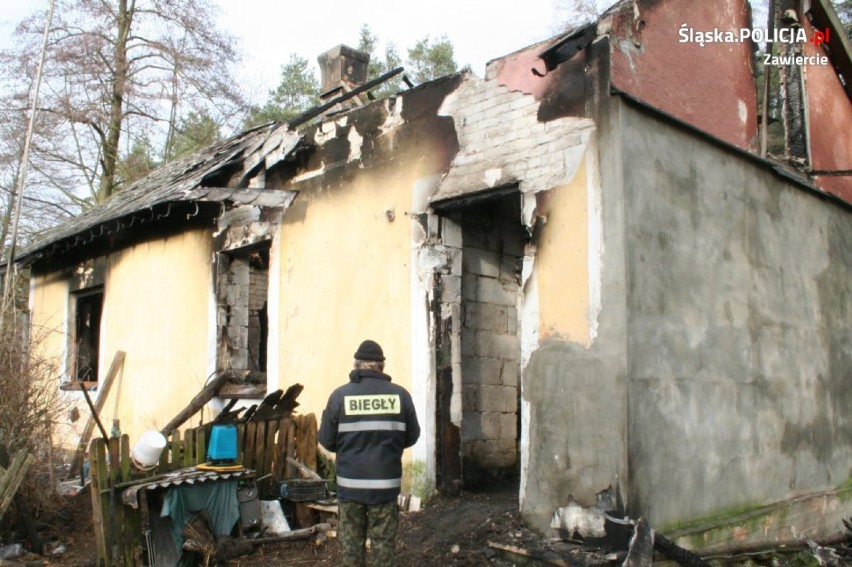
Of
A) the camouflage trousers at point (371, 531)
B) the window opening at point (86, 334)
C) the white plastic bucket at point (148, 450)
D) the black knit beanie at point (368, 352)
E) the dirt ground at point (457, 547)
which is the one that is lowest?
the dirt ground at point (457, 547)

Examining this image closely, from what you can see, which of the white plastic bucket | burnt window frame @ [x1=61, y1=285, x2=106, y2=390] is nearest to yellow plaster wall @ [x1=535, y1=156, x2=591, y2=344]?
the white plastic bucket

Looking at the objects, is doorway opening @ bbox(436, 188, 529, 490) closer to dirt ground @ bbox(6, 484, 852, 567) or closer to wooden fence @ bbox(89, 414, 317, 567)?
dirt ground @ bbox(6, 484, 852, 567)

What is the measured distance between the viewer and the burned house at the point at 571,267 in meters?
5.75

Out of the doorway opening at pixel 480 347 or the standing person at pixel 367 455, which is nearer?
the standing person at pixel 367 455

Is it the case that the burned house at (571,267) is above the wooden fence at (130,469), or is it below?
above

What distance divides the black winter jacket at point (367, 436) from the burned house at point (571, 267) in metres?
1.42

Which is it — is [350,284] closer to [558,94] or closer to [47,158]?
[558,94]

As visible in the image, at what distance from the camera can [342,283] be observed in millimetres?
7934

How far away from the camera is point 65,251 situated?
12.4 m

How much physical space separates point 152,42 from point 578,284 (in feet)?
51.0

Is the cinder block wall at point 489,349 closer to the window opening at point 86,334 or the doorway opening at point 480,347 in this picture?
the doorway opening at point 480,347

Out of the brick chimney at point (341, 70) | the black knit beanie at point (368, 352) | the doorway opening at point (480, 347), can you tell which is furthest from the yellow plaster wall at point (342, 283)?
the brick chimney at point (341, 70)

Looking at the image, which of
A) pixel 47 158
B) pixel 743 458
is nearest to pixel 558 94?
pixel 743 458

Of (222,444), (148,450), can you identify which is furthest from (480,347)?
(148,450)
